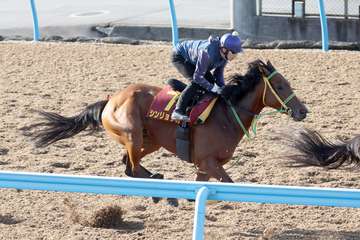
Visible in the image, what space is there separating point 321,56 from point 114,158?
13.4 ft

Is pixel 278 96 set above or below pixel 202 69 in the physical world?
below

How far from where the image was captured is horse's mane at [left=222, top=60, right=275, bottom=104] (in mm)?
6738

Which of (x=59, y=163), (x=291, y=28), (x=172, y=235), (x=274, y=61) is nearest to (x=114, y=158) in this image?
(x=59, y=163)

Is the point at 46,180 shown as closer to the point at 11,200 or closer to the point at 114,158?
the point at 11,200

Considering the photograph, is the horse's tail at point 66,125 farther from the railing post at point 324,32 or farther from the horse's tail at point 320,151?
the railing post at point 324,32

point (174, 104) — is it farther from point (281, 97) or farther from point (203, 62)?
point (281, 97)

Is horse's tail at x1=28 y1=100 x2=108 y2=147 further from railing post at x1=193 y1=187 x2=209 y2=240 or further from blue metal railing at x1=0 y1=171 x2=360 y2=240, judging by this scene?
railing post at x1=193 y1=187 x2=209 y2=240

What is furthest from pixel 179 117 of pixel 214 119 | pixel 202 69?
pixel 202 69

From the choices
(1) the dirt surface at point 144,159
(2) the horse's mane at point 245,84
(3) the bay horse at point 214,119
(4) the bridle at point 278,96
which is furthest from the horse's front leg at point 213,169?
(4) the bridle at point 278,96

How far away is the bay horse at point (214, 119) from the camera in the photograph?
6.64 meters

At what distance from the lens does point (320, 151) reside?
21.4 ft

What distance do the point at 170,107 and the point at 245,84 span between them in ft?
1.87

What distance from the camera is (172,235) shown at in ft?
19.9

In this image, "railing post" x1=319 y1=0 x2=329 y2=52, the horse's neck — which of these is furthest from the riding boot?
"railing post" x1=319 y1=0 x2=329 y2=52
